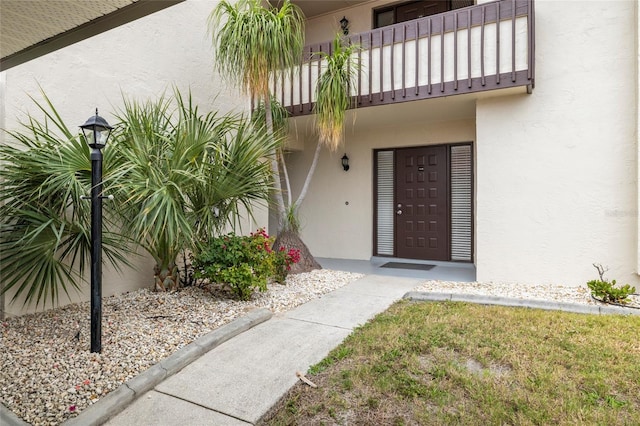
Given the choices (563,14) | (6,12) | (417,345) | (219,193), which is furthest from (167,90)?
(563,14)

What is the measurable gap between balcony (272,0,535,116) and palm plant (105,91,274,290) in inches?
95.2

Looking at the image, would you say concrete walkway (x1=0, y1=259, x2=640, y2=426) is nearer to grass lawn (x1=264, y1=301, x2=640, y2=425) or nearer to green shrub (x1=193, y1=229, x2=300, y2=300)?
grass lawn (x1=264, y1=301, x2=640, y2=425)

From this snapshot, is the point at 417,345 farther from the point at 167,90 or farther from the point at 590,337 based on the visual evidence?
the point at 167,90

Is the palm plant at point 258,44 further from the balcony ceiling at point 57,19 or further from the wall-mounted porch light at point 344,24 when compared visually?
the wall-mounted porch light at point 344,24

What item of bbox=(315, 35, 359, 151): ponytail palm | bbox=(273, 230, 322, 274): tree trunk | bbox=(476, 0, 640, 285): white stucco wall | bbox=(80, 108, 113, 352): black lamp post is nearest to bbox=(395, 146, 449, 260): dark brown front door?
bbox=(476, 0, 640, 285): white stucco wall

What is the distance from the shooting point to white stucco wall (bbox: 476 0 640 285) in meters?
4.80

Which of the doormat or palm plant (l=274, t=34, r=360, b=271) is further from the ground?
palm plant (l=274, t=34, r=360, b=271)

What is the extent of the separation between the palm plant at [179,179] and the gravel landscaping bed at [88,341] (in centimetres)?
69

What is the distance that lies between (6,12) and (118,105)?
3.04m

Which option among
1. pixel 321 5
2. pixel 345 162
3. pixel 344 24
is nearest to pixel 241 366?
pixel 345 162

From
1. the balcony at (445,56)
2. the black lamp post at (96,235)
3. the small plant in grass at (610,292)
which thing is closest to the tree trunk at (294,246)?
the balcony at (445,56)

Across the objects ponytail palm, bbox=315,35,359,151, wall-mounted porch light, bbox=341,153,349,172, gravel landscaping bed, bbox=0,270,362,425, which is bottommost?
gravel landscaping bed, bbox=0,270,362,425

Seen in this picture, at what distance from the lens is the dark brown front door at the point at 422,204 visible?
7.38 metres

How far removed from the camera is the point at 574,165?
5.06 metres
